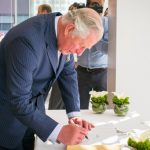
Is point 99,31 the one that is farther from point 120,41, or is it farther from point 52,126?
point 120,41

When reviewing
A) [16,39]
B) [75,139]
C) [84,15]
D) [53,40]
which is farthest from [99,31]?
[75,139]

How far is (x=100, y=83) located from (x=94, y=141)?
1.60 metres

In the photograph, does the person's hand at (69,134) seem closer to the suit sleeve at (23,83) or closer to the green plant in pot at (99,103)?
the suit sleeve at (23,83)

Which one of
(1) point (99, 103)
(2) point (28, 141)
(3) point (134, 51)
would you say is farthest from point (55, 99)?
(2) point (28, 141)

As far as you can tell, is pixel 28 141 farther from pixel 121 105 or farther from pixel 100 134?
pixel 121 105

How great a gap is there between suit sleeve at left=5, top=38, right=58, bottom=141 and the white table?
0.13 m

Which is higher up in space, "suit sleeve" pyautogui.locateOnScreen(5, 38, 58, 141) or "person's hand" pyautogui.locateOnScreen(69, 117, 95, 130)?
"suit sleeve" pyautogui.locateOnScreen(5, 38, 58, 141)

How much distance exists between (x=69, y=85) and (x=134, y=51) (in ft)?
3.10

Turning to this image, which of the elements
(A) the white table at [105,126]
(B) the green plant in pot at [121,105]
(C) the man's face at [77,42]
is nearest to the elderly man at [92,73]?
(A) the white table at [105,126]

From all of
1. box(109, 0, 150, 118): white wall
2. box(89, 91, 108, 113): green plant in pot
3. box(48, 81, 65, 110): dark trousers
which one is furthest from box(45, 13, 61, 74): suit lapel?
box(48, 81, 65, 110): dark trousers

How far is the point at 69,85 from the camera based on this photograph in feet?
5.93

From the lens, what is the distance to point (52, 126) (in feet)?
4.49

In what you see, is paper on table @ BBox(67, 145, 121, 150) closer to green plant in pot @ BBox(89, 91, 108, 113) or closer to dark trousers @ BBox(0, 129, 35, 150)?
dark trousers @ BBox(0, 129, 35, 150)

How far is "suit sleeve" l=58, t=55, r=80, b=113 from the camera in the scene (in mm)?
1772
